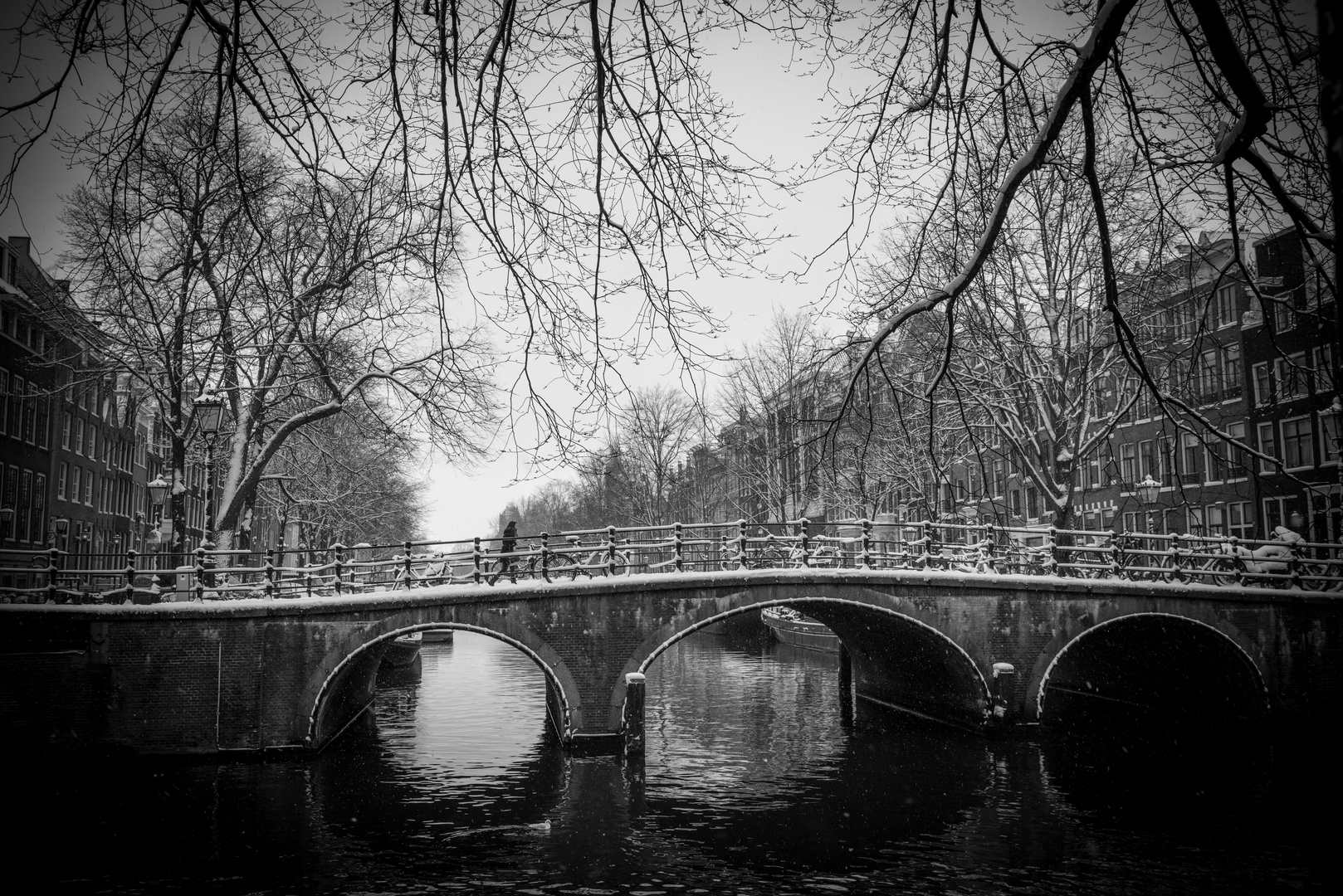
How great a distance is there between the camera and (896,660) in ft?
83.1

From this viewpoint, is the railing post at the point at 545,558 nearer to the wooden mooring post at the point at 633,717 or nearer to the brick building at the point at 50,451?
the wooden mooring post at the point at 633,717

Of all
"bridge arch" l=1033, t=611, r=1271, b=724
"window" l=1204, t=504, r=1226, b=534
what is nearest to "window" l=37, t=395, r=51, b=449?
"bridge arch" l=1033, t=611, r=1271, b=724

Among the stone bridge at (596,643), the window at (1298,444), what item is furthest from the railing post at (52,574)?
the window at (1298,444)

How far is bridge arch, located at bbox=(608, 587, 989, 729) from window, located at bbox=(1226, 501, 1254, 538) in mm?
13964

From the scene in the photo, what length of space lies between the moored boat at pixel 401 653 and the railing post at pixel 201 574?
11.8 meters

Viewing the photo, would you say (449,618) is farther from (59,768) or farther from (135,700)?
(59,768)

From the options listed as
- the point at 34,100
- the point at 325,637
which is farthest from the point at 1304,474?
the point at 34,100

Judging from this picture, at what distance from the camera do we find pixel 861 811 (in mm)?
15883

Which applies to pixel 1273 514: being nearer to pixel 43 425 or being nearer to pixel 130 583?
pixel 130 583

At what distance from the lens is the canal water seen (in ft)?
41.7

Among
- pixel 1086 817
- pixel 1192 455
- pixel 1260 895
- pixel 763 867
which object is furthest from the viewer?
pixel 1192 455

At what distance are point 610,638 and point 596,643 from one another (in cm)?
29

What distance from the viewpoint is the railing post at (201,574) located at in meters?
19.5

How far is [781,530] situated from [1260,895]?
3195cm
